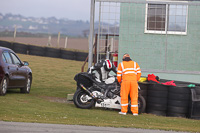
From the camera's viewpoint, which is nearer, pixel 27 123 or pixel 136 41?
pixel 27 123

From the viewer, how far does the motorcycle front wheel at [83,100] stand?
13.3 m

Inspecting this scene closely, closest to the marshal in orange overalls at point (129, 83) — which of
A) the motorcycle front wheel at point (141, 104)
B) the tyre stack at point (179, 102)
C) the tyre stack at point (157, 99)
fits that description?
the motorcycle front wheel at point (141, 104)

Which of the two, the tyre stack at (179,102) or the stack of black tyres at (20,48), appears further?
the stack of black tyres at (20,48)

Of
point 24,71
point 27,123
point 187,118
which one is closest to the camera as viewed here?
point 27,123

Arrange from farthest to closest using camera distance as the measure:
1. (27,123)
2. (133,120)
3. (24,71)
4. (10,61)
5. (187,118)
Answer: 1. (24,71)
2. (10,61)
3. (187,118)
4. (133,120)
5. (27,123)

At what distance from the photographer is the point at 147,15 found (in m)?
17.1

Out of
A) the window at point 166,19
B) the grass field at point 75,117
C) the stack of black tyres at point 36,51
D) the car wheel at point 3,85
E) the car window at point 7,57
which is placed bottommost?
the grass field at point 75,117

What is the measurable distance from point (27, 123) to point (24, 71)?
7.42 metres

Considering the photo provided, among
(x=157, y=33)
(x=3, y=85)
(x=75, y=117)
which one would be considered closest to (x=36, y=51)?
(x=157, y=33)

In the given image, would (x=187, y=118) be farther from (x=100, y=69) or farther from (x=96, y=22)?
(x=96, y=22)

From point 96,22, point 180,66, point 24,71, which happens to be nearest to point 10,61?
point 24,71

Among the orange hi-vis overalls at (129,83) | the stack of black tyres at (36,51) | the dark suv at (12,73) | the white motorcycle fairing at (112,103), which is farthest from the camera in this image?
the stack of black tyres at (36,51)

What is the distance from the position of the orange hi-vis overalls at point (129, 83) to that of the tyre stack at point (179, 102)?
3.37 feet

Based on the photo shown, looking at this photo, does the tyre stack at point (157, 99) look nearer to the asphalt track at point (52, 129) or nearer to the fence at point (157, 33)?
the fence at point (157, 33)
